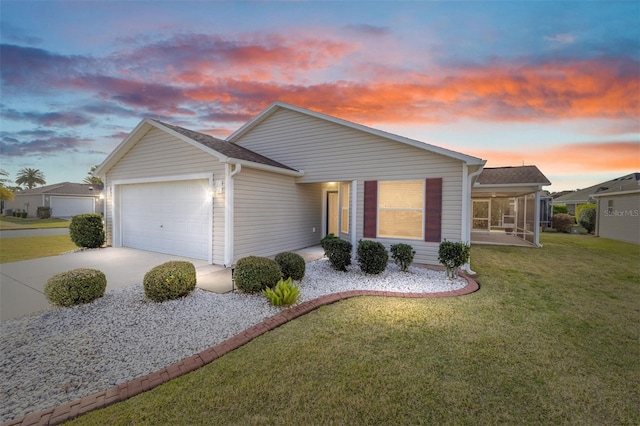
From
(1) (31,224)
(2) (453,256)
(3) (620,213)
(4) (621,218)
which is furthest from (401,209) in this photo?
(1) (31,224)

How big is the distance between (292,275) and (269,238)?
3231 millimetres

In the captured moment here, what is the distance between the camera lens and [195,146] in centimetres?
802

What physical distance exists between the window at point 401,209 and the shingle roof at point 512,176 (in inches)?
291

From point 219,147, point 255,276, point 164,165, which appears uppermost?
point 219,147

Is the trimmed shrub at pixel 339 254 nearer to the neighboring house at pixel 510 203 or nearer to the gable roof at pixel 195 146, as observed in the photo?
the gable roof at pixel 195 146

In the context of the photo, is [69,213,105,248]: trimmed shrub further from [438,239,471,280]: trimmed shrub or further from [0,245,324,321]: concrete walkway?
[438,239,471,280]: trimmed shrub

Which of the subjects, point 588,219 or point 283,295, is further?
point 588,219

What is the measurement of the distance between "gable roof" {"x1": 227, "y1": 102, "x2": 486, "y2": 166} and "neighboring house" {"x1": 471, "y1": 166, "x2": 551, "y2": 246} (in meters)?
6.59

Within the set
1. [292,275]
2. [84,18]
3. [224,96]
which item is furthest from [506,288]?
[84,18]

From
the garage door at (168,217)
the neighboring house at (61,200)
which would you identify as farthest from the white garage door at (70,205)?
the garage door at (168,217)

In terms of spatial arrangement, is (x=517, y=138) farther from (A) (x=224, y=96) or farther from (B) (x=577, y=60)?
(A) (x=224, y=96)

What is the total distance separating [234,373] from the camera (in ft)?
9.32

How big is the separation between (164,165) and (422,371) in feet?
30.7

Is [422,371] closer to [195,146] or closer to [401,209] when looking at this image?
[401,209]
